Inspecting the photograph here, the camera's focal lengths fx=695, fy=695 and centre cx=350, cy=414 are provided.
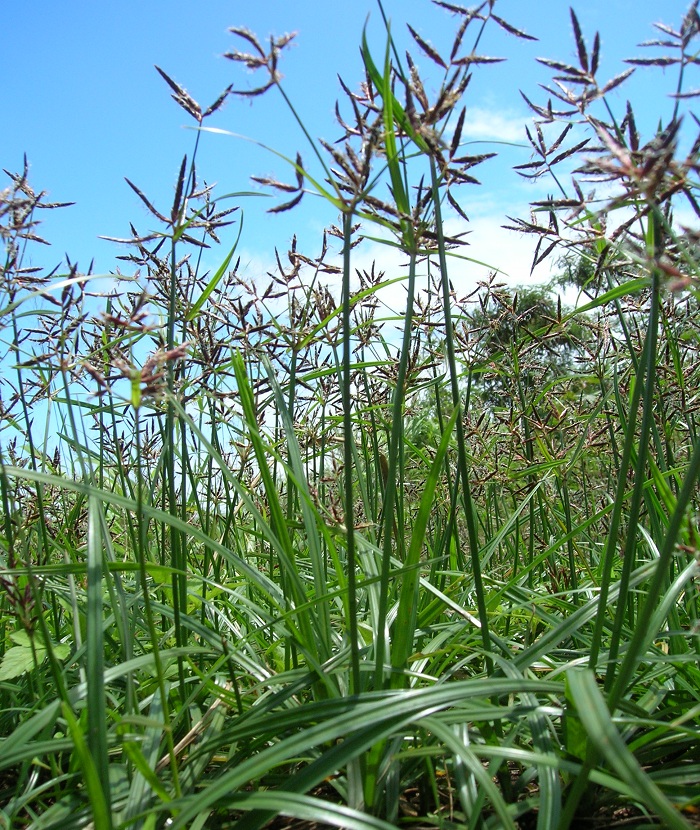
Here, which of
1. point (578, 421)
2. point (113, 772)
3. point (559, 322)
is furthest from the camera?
point (578, 421)

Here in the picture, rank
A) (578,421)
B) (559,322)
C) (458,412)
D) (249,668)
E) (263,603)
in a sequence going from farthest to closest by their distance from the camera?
(578,421) → (263,603) → (559,322) → (249,668) → (458,412)

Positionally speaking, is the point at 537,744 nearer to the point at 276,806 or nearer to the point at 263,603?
the point at 276,806

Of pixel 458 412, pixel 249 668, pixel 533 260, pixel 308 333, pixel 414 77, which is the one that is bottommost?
pixel 249 668

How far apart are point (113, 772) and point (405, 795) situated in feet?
1.95

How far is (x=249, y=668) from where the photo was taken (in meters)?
1.61

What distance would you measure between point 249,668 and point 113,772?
14.0 inches

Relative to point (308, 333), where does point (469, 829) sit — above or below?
below

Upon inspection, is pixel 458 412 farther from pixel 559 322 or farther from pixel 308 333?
pixel 559 322

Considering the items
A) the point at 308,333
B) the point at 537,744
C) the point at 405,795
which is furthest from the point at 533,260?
the point at 405,795

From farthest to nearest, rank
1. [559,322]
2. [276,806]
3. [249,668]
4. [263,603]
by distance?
[263,603]
[559,322]
[249,668]
[276,806]

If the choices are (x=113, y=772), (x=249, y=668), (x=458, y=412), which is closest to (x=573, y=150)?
(x=458, y=412)

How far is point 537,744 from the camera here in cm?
121

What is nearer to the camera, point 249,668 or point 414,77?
point 414,77

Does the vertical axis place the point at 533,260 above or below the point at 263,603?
above
